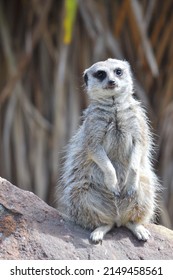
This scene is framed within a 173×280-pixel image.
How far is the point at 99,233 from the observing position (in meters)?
2.86

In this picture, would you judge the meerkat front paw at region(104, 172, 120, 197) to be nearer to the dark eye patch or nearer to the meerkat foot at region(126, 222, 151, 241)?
the meerkat foot at region(126, 222, 151, 241)

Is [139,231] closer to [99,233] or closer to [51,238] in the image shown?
[99,233]

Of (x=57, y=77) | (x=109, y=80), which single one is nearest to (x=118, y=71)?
(x=109, y=80)

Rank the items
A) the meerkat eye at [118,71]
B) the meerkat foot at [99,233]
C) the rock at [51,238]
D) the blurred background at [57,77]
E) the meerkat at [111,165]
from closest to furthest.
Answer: the rock at [51,238] → the meerkat foot at [99,233] → the meerkat at [111,165] → the meerkat eye at [118,71] → the blurred background at [57,77]

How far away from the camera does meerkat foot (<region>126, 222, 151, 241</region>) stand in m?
2.88

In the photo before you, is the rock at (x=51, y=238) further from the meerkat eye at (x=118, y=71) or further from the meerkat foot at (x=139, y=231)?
the meerkat eye at (x=118, y=71)

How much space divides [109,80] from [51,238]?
0.68m

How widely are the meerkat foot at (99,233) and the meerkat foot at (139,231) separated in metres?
0.08

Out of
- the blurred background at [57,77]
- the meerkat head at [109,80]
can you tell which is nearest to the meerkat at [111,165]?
the meerkat head at [109,80]

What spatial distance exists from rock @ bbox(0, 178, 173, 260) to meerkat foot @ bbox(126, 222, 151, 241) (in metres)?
0.02

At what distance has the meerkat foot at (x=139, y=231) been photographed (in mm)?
2885

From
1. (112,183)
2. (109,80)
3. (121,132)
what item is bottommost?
(112,183)
